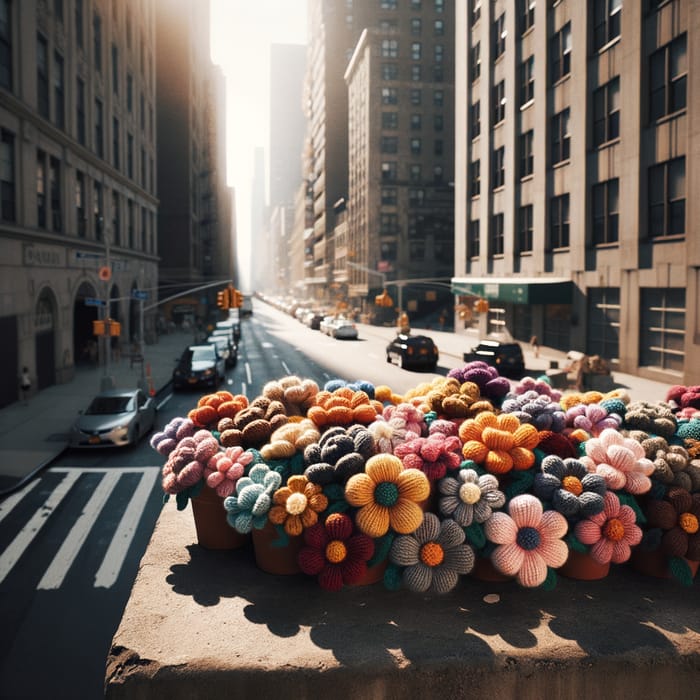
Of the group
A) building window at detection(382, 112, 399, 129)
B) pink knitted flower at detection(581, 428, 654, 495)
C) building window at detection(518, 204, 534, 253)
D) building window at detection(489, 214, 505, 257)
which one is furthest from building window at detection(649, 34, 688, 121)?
building window at detection(382, 112, 399, 129)

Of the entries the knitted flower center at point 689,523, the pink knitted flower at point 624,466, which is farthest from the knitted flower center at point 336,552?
the knitted flower center at point 689,523

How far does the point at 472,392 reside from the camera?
6.37 m

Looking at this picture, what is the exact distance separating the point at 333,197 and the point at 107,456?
132360mm

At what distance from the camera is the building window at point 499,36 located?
55125mm

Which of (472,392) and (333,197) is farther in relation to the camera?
(333,197)

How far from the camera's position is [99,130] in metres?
45.3

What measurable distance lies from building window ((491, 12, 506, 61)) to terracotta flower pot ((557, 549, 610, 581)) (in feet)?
190

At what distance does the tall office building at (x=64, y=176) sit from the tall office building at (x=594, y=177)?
28029 mm

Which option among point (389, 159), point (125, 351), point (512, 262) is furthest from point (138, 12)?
point (389, 159)

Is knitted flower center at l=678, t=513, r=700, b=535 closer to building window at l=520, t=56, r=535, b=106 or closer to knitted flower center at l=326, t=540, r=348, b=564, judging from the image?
knitted flower center at l=326, t=540, r=348, b=564

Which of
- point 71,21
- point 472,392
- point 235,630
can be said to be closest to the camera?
point 235,630

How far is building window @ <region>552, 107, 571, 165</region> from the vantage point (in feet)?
146

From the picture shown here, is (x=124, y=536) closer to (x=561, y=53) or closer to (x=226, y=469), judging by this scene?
(x=226, y=469)

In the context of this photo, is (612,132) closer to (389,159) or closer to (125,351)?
(125,351)
